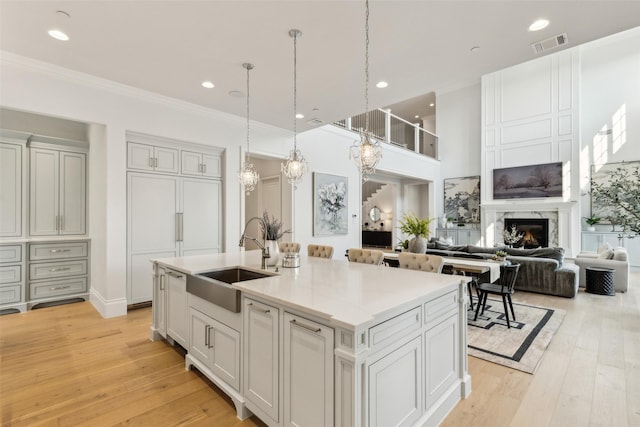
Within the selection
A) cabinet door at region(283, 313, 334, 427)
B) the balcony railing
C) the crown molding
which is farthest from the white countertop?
the balcony railing

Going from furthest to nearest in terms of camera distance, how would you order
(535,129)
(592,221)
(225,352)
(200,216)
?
(535,129) → (592,221) → (200,216) → (225,352)

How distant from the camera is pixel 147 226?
174 inches

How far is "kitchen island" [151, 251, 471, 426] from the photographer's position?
144 centimetres

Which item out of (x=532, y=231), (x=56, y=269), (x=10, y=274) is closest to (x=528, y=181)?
(x=532, y=231)

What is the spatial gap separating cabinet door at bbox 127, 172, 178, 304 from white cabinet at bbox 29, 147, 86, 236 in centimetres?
128

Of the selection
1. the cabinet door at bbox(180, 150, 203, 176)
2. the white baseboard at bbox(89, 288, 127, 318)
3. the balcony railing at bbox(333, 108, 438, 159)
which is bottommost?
the white baseboard at bbox(89, 288, 127, 318)

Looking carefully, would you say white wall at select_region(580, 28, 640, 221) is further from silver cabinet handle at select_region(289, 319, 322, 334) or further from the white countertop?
A: silver cabinet handle at select_region(289, 319, 322, 334)

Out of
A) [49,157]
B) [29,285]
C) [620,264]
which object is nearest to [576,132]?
[620,264]

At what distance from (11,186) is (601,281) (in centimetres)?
928

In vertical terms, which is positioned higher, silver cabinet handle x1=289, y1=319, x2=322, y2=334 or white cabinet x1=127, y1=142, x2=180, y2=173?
white cabinet x1=127, y1=142, x2=180, y2=173

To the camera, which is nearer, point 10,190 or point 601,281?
point 10,190

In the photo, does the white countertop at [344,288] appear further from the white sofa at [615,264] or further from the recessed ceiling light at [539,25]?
the white sofa at [615,264]

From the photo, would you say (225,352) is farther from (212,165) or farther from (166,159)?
(212,165)

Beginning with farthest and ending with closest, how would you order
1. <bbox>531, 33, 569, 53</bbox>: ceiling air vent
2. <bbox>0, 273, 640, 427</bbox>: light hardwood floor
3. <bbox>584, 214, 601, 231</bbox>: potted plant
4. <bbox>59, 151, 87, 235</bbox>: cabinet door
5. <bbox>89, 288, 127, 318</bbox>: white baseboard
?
<bbox>584, 214, 601, 231</bbox>: potted plant
<bbox>59, 151, 87, 235</bbox>: cabinet door
<bbox>89, 288, 127, 318</bbox>: white baseboard
<bbox>531, 33, 569, 53</bbox>: ceiling air vent
<bbox>0, 273, 640, 427</bbox>: light hardwood floor
